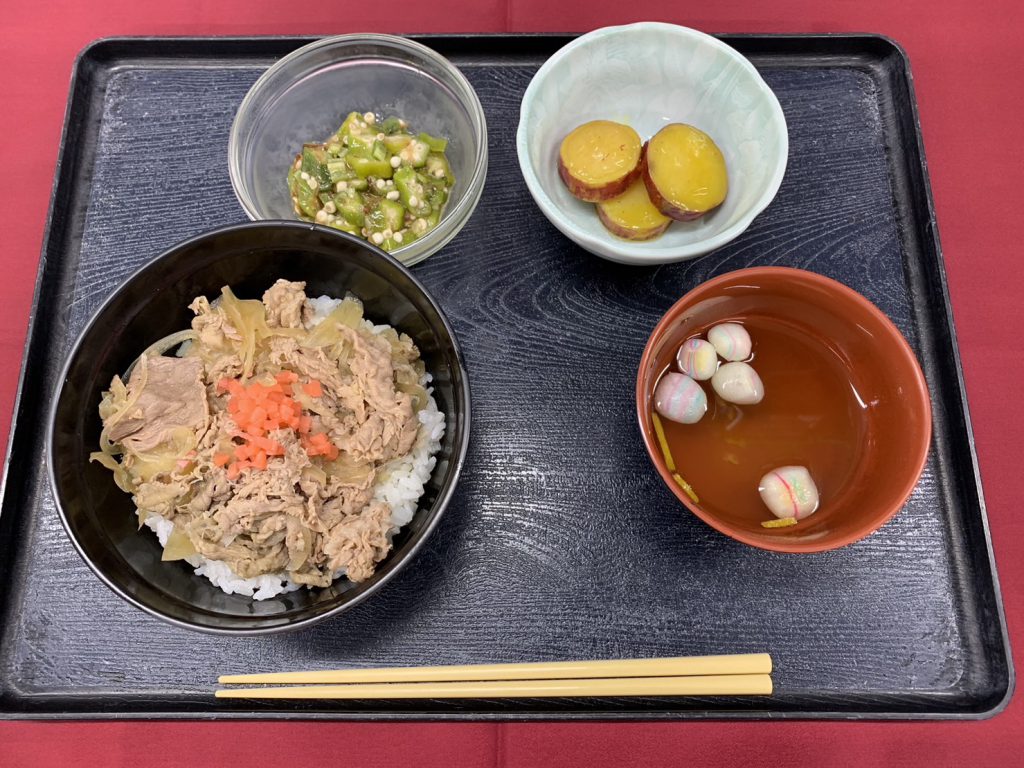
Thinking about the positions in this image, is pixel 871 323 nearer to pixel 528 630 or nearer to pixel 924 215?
pixel 924 215

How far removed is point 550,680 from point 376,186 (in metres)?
1.26

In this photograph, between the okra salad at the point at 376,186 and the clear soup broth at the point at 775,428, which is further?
the okra salad at the point at 376,186

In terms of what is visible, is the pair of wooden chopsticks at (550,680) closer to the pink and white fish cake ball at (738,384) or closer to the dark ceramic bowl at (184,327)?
the dark ceramic bowl at (184,327)

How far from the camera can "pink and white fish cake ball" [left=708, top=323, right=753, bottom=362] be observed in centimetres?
153

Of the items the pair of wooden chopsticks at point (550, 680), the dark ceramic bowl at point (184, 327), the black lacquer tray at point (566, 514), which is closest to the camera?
the dark ceramic bowl at point (184, 327)

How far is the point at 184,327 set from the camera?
1.59 m

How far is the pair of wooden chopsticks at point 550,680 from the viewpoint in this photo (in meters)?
1.40

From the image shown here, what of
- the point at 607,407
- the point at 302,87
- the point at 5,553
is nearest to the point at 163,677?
the point at 5,553

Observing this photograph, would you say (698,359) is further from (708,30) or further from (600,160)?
(708,30)

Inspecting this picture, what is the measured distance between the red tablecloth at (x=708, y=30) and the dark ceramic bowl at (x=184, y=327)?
0.64 metres

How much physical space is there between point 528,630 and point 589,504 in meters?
0.32

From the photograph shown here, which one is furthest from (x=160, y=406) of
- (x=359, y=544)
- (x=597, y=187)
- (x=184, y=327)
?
(x=597, y=187)

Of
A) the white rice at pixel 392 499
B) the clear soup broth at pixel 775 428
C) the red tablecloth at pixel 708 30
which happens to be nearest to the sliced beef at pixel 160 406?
the white rice at pixel 392 499

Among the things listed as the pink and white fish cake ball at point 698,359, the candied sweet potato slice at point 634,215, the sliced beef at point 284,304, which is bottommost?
the pink and white fish cake ball at point 698,359
